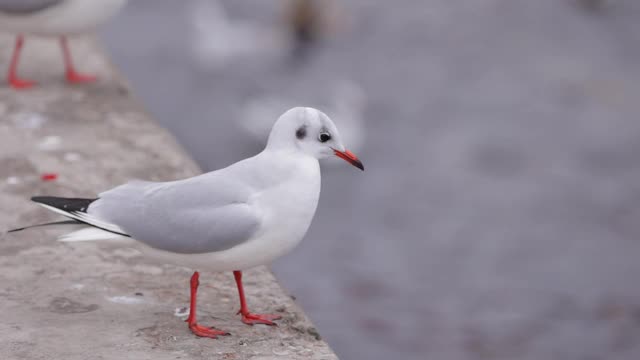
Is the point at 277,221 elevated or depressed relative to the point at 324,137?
depressed

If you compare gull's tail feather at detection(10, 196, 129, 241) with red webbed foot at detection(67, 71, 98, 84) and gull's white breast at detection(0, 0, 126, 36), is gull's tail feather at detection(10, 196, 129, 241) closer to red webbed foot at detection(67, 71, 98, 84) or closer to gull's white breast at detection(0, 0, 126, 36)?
gull's white breast at detection(0, 0, 126, 36)

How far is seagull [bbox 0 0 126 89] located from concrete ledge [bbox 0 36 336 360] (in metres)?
0.41

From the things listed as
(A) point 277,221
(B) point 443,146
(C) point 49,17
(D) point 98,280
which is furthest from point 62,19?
(B) point 443,146

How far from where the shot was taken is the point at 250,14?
13477 millimetres

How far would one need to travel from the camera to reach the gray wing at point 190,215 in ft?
12.9

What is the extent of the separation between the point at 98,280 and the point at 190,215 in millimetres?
690

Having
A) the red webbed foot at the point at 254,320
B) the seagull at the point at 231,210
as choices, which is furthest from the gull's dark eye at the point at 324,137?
the red webbed foot at the point at 254,320

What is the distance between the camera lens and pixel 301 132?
4035 mm

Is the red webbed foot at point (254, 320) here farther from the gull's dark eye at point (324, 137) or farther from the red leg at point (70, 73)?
the red leg at point (70, 73)

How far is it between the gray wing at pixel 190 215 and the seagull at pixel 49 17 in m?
2.48

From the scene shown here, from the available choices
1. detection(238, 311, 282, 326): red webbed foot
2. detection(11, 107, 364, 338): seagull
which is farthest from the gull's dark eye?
detection(238, 311, 282, 326): red webbed foot

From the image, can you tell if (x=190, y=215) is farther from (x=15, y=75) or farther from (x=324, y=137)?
(x=15, y=75)

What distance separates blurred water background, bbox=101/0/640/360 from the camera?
782 centimetres

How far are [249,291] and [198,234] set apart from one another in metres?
0.65
